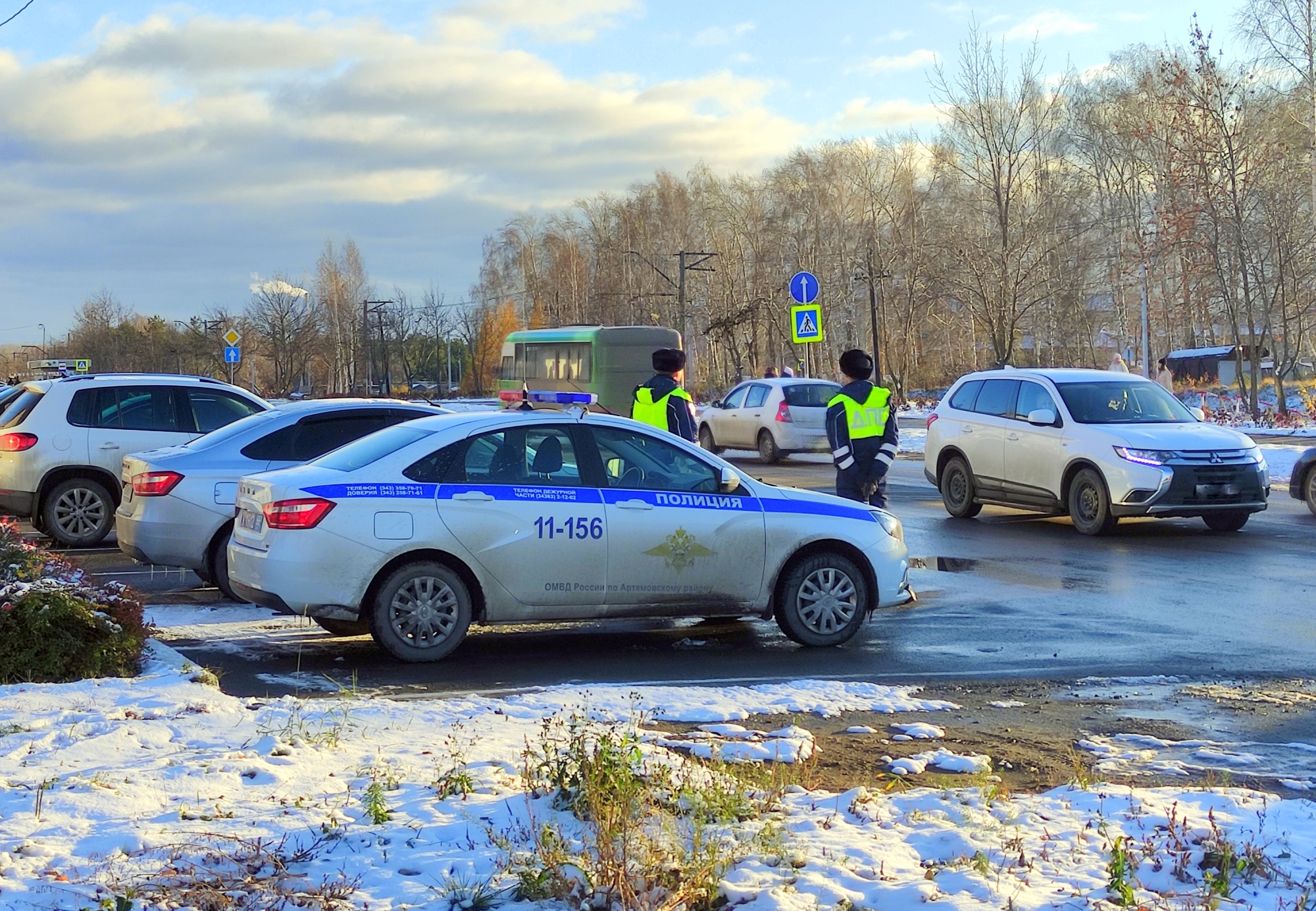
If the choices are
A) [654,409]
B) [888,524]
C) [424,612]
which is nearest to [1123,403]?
[654,409]

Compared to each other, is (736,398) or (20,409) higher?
(736,398)

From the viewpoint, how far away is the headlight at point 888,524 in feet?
29.7

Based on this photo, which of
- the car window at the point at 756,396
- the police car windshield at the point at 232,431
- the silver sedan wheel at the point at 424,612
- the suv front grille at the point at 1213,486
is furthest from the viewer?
the car window at the point at 756,396

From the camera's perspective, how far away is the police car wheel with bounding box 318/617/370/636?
7.97 meters

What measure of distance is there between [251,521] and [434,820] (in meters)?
4.23

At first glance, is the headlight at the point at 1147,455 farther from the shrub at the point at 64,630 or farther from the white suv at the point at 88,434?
the shrub at the point at 64,630

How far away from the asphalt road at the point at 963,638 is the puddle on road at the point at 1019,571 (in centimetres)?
3

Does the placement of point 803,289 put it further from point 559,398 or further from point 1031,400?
point 559,398

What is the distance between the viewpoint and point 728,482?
28.3 ft

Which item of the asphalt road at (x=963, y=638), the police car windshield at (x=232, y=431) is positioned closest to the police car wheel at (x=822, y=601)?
the asphalt road at (x=963, y=638)

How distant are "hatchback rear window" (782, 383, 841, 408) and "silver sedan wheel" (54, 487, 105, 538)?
47.5ft

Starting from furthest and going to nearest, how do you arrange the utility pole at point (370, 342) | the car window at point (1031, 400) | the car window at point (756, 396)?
the utility pole at point (370, 342) → the car window at point (756, 396) → the car window at point (1031, 400)

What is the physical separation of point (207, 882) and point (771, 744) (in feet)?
8.86

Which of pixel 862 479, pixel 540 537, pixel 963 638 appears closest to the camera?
pixel 540 537
